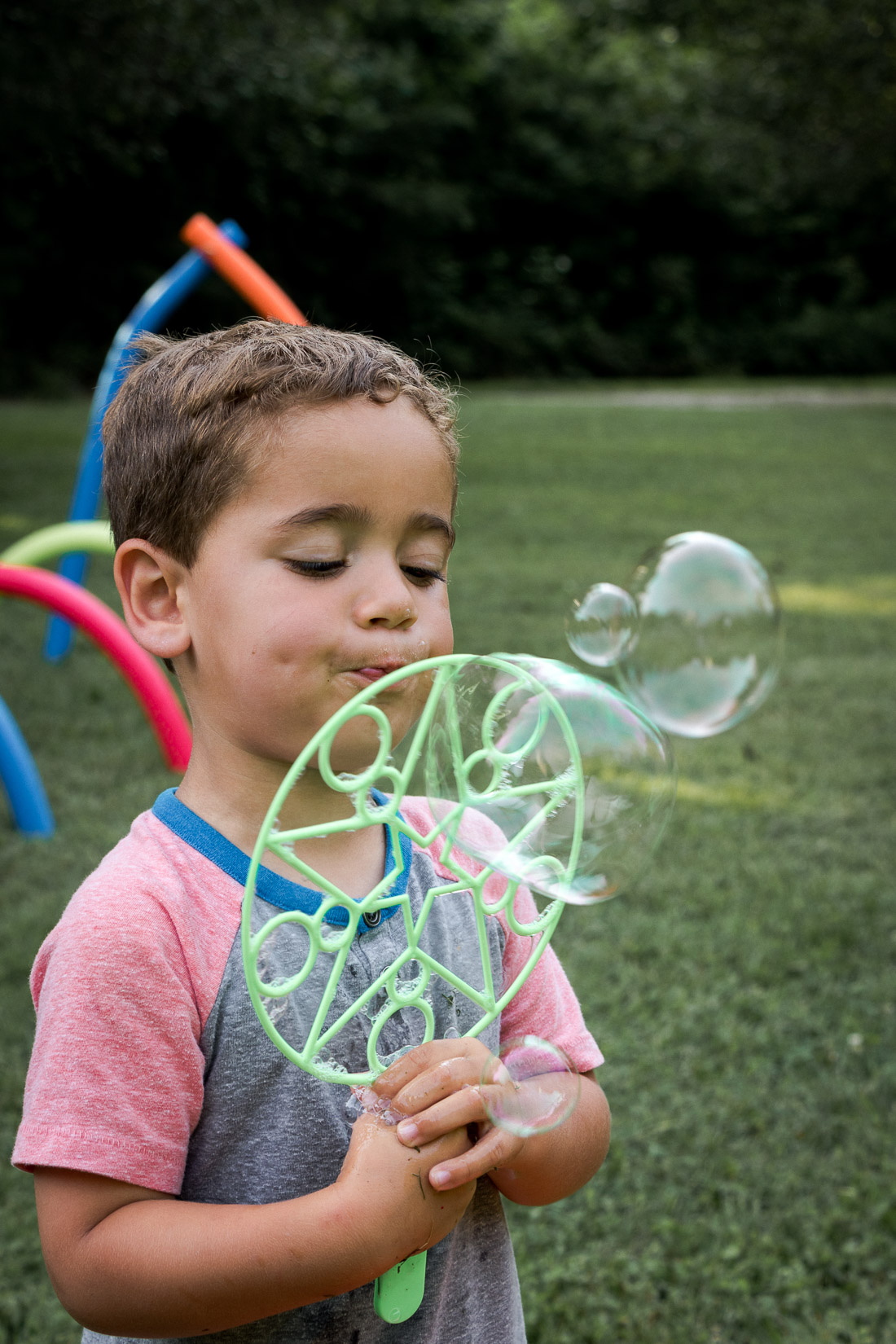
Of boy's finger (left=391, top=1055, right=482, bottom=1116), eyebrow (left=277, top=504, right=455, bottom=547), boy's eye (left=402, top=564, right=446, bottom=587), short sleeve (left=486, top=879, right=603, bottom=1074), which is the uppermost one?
eyebrow (left=277, top=504, right=455, bottom=547)

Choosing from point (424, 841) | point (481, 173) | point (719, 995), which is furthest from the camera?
point (481, 173)

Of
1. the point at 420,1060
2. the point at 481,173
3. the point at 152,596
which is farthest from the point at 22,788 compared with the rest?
the point at 481,173

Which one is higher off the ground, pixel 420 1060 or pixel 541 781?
pixel 541 781

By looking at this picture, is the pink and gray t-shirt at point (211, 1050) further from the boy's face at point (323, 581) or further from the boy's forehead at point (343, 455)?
the boy's forehead at point (343, 455)

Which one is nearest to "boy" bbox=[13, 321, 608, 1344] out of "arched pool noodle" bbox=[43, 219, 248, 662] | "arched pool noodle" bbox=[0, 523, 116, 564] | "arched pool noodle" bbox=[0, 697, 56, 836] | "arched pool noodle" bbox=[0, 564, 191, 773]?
"arched pool noodle" bbox=[0, 697, 56, 836]

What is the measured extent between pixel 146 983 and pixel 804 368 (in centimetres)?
2927

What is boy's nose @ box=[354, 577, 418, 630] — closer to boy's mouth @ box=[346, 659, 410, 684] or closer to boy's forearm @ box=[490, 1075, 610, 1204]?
boy's mouth @ box=[346, 659, 410, 684]

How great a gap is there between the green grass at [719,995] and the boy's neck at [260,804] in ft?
3.93

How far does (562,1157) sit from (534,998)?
161 mm

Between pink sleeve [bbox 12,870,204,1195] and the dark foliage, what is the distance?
35.6 ft

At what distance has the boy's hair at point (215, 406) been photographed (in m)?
1.10

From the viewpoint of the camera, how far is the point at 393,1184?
975mm

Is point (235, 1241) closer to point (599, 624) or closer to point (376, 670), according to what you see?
point (376, 670)

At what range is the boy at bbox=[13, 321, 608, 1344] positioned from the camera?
993 mm
